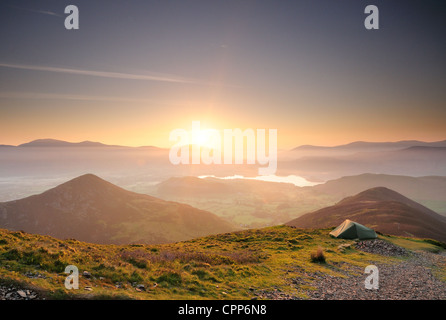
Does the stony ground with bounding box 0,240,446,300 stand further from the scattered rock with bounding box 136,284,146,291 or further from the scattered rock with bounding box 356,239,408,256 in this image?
the scattered rock with bounding box 356,239,408,256

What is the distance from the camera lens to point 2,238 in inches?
660

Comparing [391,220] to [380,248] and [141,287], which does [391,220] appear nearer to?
[380,248]

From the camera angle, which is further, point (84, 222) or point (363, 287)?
point (84, 222)

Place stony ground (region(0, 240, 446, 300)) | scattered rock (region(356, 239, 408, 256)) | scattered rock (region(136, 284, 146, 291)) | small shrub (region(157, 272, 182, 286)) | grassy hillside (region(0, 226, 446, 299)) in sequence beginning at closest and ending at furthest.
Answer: grassy hillside (region(0, 226, 446, 299)) → scattered rock (region(136, 284, 146, 291)) → stony ground (region(0, 240, 446, 300)) → small shrub (region(157, 272, 182, 286)) → scattered rock (region(356, 239, 408, 256))

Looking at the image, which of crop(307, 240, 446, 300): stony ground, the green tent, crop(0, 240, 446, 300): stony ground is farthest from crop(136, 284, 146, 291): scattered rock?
the green tent

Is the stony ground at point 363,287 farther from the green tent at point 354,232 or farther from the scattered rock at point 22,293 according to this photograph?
the green tent at point 354,232

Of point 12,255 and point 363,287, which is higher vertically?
point 12,255

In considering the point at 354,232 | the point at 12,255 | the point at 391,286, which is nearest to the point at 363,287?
the point at 391,286

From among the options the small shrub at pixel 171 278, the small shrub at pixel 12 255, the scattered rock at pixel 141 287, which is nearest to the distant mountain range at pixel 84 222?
the small shrub at pixel 12 255

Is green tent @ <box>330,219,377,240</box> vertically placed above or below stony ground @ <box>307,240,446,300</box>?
below

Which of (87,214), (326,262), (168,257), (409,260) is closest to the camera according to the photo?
(168,257)
